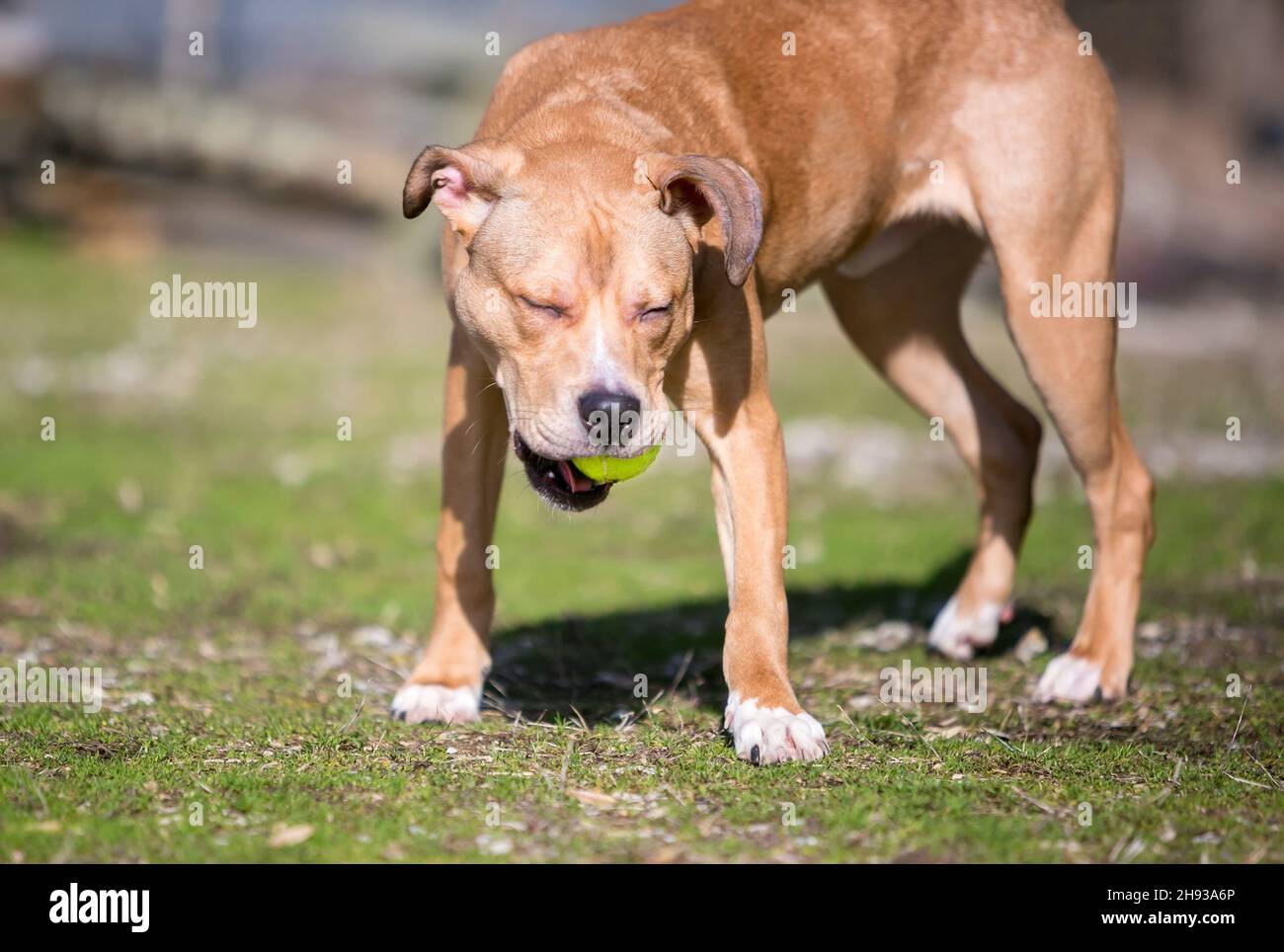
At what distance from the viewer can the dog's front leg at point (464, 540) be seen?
535cm

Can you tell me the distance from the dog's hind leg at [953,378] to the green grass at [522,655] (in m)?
0.47

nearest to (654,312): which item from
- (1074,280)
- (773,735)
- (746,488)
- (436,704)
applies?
(746,488)

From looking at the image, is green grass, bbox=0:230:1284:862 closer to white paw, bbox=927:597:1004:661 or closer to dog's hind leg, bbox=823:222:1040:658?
white paw, bbox=927:597:1004:661

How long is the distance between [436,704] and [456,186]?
178 cm

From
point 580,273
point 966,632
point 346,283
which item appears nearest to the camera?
point 580,273

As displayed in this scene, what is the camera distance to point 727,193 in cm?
451

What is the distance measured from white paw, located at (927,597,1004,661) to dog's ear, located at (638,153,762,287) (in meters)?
2.55

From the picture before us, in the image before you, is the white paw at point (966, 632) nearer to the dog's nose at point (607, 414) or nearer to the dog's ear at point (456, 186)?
the dog's nose at point (607, 414)

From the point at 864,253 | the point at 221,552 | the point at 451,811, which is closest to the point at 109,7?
the point at 221,552

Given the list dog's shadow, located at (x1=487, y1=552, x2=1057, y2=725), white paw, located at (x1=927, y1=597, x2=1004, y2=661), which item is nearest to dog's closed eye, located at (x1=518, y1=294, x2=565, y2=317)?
dog's shadow, located at (x1=487, y1=552, x2=1057, y2=725)

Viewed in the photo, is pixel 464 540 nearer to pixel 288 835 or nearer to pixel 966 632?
pixel 288 835

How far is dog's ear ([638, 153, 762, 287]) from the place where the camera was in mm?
4500

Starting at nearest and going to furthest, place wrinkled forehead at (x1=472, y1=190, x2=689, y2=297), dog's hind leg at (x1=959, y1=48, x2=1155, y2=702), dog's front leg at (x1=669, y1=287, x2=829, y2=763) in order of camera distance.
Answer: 1. wrinkled forehead at (x1=472, y1=190, x2=689, y2=297)
2. dog's front leg at (x1=669, y1=287, x2=829, y2=763)
3. dog's hind leg at (x1=959, y1=48, x2=1155, y2=702)

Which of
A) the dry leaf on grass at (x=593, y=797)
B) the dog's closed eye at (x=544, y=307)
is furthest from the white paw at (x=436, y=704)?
the dog's closed eye at (x=544, y=307)
